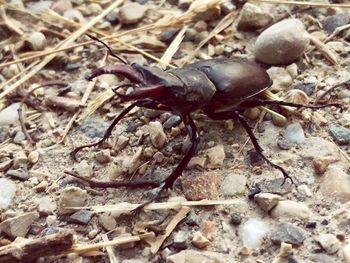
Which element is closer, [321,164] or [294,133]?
[321,164]

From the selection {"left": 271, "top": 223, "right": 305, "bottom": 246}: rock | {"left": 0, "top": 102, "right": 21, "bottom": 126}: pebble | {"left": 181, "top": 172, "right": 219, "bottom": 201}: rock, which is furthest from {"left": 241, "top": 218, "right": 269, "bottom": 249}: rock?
{"left": 0, "top": 102, "right": 21, "bottom": 126}: pebble

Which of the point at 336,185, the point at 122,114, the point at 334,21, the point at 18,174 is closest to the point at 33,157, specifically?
the point at 18,174

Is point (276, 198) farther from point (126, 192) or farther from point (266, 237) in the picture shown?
point (126, 192)

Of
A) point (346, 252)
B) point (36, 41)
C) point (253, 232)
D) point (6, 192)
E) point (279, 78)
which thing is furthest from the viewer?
point (36, 41)

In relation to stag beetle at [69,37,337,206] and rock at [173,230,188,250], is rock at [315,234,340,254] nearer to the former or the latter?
stag beetle at [69,37,337,206]

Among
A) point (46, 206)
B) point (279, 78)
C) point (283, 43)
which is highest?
point (283, 43)

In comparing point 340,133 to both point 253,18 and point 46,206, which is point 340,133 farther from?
point 46,206
